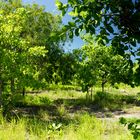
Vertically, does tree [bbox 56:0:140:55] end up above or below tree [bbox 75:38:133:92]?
below

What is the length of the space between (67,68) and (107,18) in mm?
25122

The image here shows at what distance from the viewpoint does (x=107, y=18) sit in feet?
7.72

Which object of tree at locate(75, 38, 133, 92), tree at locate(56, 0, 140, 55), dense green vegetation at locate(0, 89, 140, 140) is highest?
tree at locate(75, 38, 133, 92)

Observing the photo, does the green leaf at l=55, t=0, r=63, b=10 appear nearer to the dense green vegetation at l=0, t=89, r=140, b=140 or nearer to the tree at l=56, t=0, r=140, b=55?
the tree at l=56, t=0, r=140, b=55

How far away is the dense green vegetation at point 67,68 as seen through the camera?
2330 millimetres

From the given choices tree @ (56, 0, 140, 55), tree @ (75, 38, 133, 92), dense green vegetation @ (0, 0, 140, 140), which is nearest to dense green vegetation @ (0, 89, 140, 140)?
dense green vegetation @ (0, 0, 140, 140)

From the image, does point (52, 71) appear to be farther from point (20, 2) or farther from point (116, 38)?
point (116, 38)

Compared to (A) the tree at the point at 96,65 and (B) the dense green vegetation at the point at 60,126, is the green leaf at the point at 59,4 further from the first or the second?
(A) the tree at the point at 96,65

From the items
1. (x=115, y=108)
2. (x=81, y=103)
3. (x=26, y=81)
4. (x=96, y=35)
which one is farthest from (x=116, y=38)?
(x=81, y=103)

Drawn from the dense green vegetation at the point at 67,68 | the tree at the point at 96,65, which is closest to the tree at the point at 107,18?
the dense green vegetation at the point at 67,68

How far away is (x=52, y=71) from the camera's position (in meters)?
27.9

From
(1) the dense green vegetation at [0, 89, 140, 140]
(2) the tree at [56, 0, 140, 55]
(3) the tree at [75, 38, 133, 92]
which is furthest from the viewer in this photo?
(3) the tree at [75, 38, 133, 92]

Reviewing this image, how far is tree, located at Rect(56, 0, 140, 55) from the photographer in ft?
7.29

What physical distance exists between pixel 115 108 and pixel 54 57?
8.04 meters
